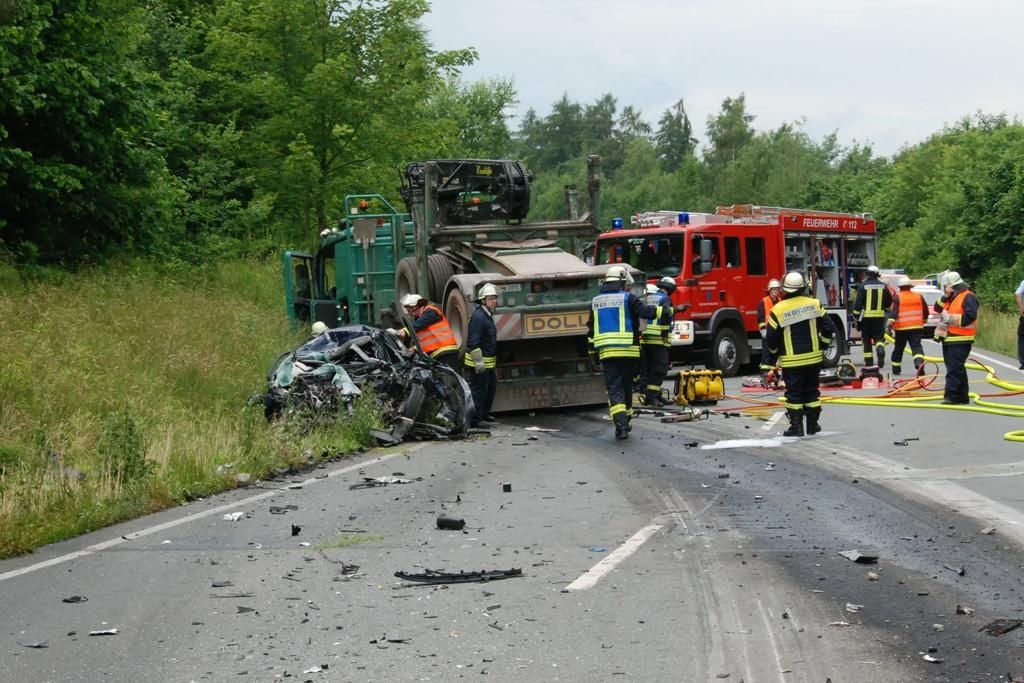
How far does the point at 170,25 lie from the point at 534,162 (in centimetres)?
10379

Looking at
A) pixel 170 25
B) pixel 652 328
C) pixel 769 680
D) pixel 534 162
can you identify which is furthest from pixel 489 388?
pixel 534 162

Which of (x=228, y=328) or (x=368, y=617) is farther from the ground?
(x=228, y=328)

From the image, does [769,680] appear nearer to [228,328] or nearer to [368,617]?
[368,617]

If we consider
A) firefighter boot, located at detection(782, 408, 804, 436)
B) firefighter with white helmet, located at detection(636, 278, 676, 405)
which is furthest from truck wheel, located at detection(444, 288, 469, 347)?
firefighter boot, located at detection(782, 408, 804, 436)

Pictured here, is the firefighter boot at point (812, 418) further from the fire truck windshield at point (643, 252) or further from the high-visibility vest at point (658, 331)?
the fire truck windshield at point (643, 252)

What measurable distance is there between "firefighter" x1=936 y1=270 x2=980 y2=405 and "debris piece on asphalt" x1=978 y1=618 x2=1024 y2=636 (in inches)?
398

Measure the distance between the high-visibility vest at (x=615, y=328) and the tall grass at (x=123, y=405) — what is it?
8.73 ft

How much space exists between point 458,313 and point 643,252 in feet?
20.1

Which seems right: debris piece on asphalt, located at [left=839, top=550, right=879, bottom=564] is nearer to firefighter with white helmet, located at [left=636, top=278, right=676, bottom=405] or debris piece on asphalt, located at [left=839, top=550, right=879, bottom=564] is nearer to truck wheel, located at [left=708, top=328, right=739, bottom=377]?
firefighter with white helmet, located at [left=636, top=278, right=676, bottom=405]

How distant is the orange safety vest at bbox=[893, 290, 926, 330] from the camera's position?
2022 cm

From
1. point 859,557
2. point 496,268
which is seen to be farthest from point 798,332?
point 859,557

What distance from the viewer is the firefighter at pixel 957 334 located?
15438 millimetres

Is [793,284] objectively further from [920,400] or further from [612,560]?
[612,560]

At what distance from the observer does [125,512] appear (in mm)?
9125
